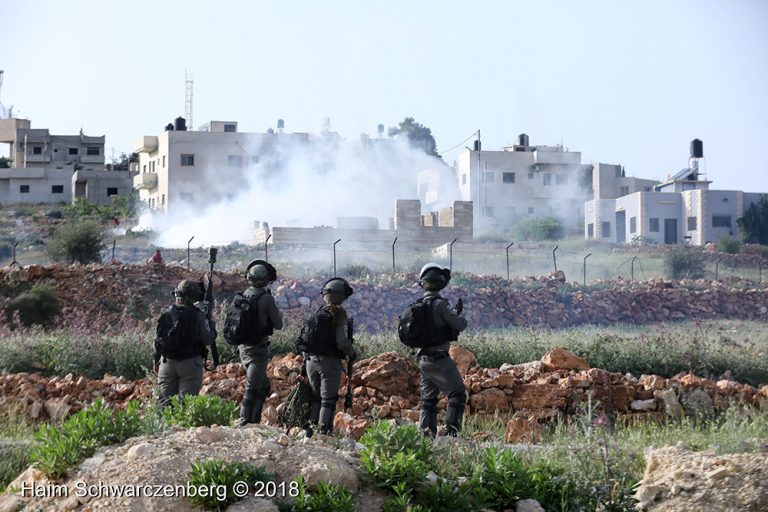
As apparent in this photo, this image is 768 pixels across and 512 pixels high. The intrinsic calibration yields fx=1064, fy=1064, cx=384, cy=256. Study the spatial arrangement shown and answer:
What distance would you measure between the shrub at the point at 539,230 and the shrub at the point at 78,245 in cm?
2649

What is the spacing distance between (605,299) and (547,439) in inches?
712

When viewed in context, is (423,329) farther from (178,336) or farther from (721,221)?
(721,221)

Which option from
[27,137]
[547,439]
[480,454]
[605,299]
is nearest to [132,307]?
[605,299]

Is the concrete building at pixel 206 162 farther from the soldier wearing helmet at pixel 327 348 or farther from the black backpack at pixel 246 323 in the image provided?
the soldier wearing helmet at pixel 327 348

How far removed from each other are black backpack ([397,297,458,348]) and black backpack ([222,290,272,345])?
60.7 inches

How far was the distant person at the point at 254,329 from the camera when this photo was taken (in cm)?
1075

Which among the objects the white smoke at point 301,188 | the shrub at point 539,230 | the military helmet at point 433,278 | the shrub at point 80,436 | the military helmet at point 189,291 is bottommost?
the shrub at point 80,436

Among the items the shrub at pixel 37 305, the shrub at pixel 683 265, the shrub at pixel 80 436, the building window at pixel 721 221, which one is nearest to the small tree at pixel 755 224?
the building window at pixel 721 221

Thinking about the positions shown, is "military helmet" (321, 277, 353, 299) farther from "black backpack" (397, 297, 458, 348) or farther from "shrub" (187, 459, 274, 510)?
"shrub" (187, 459, 274, 510)

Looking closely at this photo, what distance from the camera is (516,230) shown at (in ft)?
192

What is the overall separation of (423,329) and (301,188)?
52.1 meters

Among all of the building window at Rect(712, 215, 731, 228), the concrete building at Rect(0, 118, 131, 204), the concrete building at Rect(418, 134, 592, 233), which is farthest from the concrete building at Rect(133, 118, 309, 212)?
the building window at Rect(712, 215, 731, 228)

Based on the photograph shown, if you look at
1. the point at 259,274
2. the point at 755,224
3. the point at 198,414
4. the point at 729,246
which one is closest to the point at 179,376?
the point at 259,274

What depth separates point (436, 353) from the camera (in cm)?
1022
